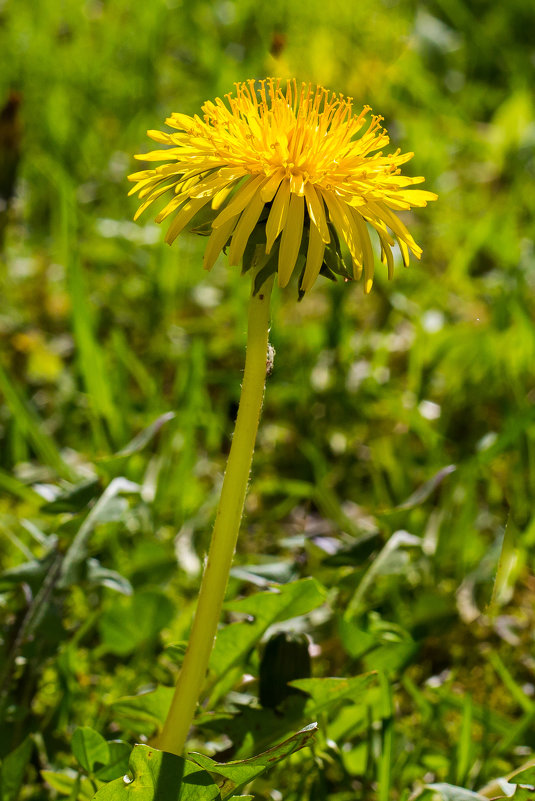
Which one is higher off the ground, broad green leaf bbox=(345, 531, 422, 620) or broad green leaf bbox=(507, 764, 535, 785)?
broad green leaf bbox=(345, 531, 422, 620)

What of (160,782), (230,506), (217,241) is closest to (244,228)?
(217,241)

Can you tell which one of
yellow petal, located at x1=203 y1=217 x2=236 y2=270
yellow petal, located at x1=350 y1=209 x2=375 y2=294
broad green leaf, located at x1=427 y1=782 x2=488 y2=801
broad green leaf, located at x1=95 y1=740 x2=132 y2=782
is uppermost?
yellow petal, located at x1=350 y1=209 x2=375 y2=294

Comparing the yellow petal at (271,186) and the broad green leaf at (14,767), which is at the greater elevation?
the yellow petal at (271,186)

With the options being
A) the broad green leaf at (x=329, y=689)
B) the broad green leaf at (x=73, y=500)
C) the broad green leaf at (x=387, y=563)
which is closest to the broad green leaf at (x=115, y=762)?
the broad green leaf at (x=329, y=689)

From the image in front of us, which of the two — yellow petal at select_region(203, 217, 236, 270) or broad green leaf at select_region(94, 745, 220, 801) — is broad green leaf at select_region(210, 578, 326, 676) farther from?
yellow petal at select_region(203, 217, 236, 270)

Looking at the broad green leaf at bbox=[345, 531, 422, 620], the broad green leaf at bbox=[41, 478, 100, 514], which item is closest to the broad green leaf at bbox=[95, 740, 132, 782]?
the broad green leaf at bbox=[41, 478, 100, 514]

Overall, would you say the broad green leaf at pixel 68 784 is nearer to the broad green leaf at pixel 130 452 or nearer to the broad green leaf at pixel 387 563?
the broad green leaf at pixel 130 452
